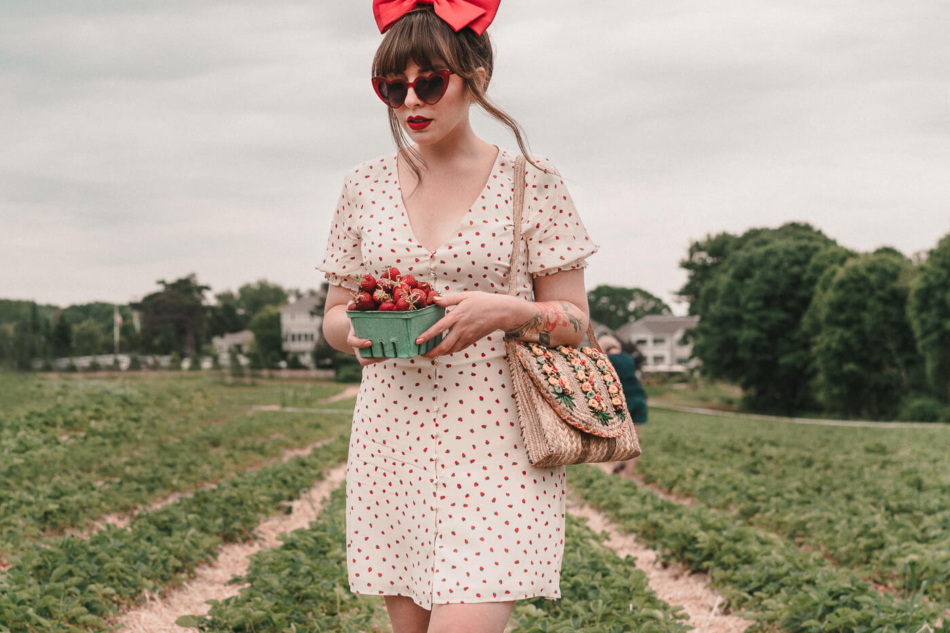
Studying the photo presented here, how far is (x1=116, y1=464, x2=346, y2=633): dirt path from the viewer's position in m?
4.94

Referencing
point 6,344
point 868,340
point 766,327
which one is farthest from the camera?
point 766,327

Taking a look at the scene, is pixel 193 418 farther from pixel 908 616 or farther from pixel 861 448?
pixel 908 616

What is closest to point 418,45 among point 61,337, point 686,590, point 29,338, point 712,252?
point 686,590

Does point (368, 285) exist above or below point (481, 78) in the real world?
below

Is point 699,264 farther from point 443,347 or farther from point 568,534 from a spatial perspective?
point 443,347

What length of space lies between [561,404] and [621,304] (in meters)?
103

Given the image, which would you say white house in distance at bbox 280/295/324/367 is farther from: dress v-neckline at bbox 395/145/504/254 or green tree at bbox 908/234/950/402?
dress v-neckline at bbox 395/145/504/254

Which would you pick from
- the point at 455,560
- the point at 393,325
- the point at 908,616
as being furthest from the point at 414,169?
the point at 908,616

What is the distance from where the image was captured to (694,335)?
47.7 metres

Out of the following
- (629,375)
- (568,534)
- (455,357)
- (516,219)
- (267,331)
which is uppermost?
(267,331)

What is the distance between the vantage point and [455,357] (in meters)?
2.13

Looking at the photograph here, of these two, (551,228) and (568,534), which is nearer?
(551,228)

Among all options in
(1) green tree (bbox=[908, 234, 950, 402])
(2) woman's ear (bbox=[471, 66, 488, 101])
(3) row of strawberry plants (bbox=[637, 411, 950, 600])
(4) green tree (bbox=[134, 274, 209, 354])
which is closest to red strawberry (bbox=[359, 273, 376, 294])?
(2) woman's ear (bbox=[471, 66, 488, 101])

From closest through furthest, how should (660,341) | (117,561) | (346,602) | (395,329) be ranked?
(395,329)
(346,602)
(117,561)
(660,341)
